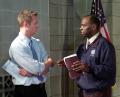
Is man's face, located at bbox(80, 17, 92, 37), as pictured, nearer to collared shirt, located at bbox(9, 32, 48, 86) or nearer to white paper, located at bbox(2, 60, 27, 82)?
collared shirt, located at bbox(9, 32, 48, 86)

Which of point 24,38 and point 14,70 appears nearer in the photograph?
point 24,38

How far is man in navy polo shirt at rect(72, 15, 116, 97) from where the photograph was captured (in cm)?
469

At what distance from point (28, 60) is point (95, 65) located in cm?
77

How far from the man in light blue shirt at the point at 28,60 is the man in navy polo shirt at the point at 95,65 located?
46 centimetres

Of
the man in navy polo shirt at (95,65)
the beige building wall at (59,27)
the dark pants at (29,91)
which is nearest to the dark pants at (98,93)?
the man in navy polo shirt at (95,65)

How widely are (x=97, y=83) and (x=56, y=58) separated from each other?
6.74 ft

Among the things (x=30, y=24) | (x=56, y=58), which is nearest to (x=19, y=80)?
(x=30, y=24)

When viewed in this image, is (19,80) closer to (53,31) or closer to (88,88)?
(88,88)

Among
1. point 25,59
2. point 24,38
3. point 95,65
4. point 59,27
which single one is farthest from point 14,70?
point 59,27

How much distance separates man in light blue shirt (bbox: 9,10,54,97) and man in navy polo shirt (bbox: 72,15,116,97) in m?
0.46

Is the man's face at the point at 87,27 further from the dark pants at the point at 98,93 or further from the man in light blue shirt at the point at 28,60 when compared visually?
the dark pants at the point at 98,93

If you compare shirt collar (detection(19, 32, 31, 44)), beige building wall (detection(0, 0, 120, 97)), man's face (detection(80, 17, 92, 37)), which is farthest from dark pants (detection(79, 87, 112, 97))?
beige building wall (detection(0, 0, 120, 97))

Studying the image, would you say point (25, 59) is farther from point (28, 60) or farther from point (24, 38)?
point (24, 38)

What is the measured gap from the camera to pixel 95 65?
185 inches
